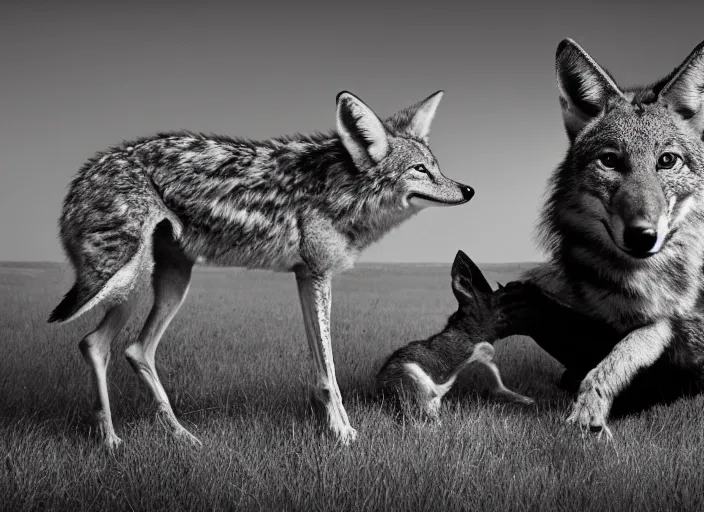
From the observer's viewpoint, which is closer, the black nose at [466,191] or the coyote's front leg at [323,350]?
the coyote's front leg at [323,350]

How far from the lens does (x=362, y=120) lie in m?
3.28

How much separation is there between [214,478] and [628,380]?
2.41 meters

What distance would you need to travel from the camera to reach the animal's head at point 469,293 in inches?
169

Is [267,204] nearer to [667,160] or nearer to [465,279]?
[465,279]

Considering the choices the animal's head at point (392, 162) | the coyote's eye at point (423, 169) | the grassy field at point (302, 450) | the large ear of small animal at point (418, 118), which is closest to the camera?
the grassy field at point (302, 450)

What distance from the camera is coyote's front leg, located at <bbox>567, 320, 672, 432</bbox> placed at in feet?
10.9

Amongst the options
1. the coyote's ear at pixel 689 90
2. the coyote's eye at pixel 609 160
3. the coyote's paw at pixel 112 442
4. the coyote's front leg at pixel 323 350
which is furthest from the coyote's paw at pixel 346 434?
the coyote's ear at pixel 689 90

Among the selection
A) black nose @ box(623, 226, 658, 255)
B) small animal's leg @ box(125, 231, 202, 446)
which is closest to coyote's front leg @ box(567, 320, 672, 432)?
black nose @ box(623, 226, 658, 255)

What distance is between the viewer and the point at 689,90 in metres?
3.39

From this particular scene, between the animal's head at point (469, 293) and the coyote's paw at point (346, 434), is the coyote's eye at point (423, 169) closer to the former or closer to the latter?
the animal's head at point (469, 293)

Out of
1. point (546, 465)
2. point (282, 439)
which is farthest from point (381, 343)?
point (546, 465)

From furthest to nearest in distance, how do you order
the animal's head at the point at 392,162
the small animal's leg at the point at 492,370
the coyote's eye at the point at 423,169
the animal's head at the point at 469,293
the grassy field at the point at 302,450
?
the animal's head at the point at 469,293 → the small animal's leg at the point at 492,370 → the coyote's eye at the point at 423,169 → the animal's head at the point at 392,162 → the grassy field at the point at 302,450

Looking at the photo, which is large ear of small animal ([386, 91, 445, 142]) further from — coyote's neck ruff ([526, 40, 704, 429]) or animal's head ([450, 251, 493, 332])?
animal's head ([450, 251, 493, 332])

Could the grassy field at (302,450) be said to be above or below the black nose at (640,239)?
below
